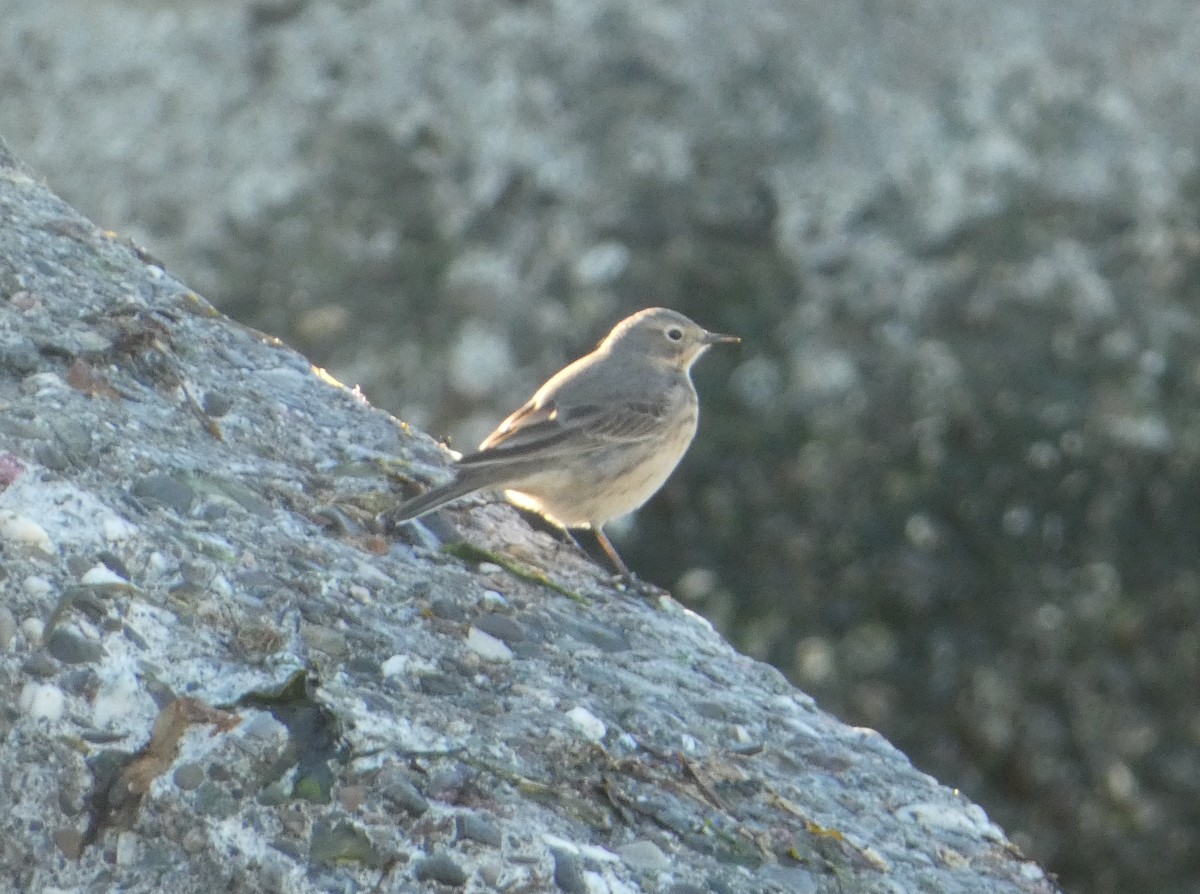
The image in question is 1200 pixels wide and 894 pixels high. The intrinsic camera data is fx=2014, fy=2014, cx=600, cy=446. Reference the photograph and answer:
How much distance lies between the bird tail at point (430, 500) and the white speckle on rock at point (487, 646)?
453 mm

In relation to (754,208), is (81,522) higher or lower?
lower

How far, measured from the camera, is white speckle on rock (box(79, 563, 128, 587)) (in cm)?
345

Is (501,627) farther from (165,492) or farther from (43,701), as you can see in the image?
(43,701)

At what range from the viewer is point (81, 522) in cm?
357

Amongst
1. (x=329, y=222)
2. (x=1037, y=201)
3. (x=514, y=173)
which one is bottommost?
(x=329, y=222)

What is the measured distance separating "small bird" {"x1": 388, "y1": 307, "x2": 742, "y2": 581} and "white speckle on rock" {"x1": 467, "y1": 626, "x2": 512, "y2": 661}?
1.49 m

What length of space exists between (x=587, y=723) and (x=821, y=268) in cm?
512

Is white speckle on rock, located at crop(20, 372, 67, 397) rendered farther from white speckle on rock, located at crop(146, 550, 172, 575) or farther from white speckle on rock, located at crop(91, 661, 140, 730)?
white speckle on rock, located at crop(91, 661, 140, 730)

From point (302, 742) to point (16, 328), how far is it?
49.3 inches

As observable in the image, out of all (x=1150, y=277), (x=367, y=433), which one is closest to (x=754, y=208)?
(x=1150, y=277)

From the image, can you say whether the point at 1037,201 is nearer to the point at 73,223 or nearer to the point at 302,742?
the point at 73,223

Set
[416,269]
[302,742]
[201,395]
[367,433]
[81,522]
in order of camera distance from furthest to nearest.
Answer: [416,269] < [367,433] < [201,395] < [81,522] < [302,742]

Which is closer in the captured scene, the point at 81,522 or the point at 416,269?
the point at 81,522

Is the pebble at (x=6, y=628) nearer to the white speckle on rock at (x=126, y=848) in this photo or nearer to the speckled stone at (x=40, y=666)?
the speckled stone at (x=40, y=666)
